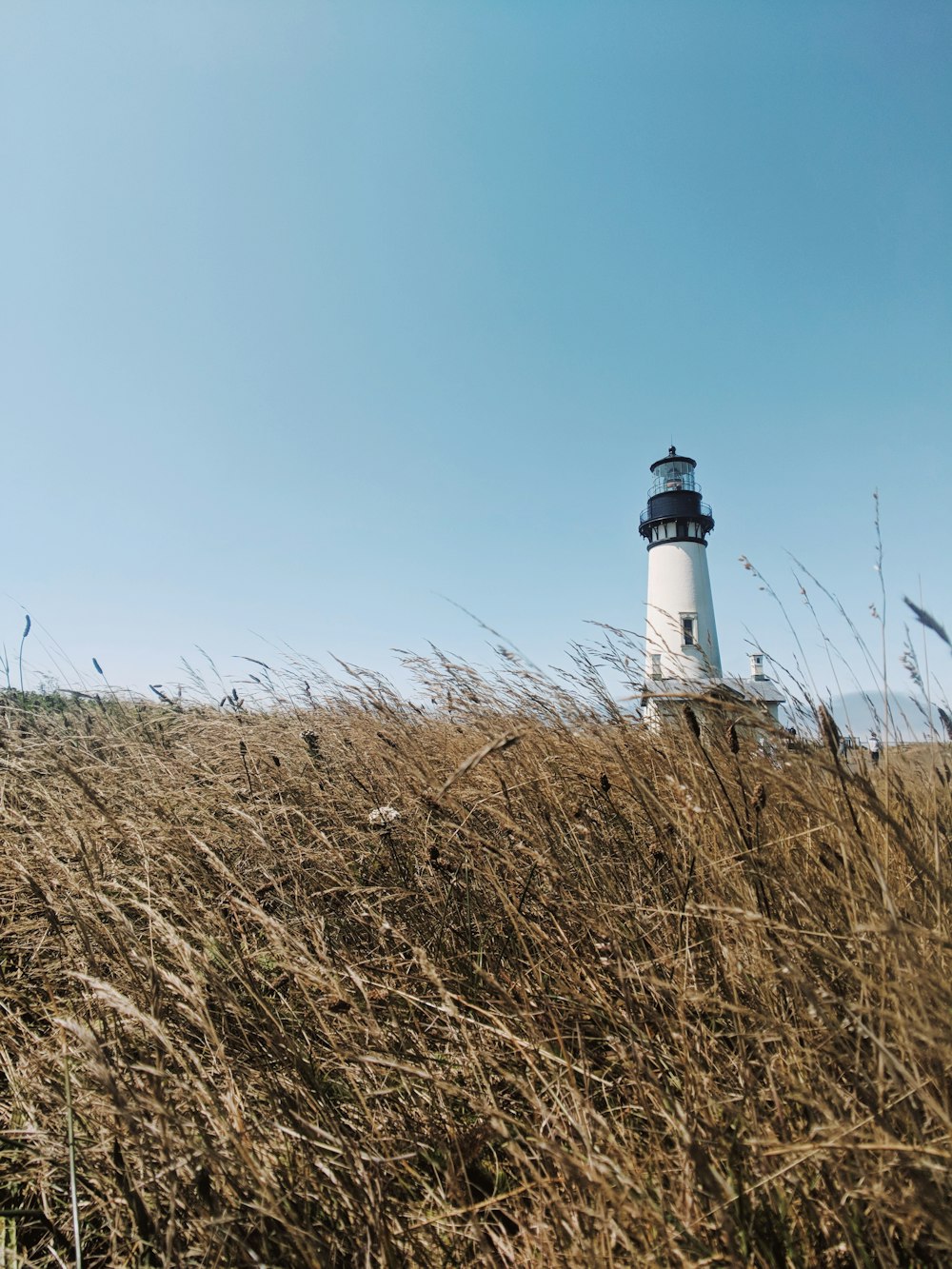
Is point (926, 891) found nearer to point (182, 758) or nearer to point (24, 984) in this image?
point (24, 984)

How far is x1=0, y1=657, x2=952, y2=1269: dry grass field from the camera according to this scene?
2.77ft

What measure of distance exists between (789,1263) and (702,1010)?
500 millimetres

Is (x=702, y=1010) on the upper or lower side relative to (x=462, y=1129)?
upper

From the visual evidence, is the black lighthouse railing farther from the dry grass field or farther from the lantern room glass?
the dry grass field

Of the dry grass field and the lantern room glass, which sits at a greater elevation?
the lantern room glass

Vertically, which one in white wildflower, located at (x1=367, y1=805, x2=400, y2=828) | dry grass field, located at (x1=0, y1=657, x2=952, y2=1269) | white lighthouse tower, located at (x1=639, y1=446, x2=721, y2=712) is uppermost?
white lighthouse tower, located at (x1=639, y1=446, x2=721, y2=712)

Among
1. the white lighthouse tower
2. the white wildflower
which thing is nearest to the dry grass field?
the white wildflower

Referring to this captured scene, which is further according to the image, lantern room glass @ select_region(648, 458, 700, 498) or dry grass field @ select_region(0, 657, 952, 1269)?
lantern room glass @ select_region(648, 458, 700, 498)

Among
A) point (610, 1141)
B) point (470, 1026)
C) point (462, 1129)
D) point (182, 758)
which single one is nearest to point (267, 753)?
point (182, 758)

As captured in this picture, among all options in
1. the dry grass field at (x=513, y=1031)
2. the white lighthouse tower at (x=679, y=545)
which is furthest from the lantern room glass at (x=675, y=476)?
the dry grass field at (x=513, y=1031)

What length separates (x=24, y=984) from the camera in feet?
5.84

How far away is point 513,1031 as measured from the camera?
1.33m

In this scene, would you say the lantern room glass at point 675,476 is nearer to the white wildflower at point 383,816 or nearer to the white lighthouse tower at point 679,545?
the white lighthouse tower at point 679,545

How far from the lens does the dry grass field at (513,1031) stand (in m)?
0.85
